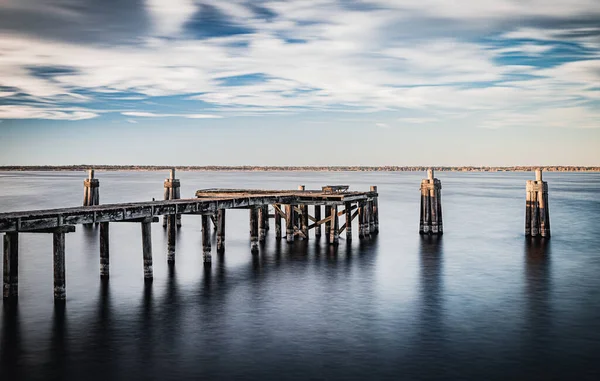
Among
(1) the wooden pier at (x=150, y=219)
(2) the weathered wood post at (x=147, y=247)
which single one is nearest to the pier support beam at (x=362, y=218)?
(1) the wooden pier at (x=150, y=219)

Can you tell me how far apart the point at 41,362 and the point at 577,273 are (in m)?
23.3

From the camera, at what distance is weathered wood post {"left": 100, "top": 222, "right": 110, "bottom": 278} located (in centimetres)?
→ 2492

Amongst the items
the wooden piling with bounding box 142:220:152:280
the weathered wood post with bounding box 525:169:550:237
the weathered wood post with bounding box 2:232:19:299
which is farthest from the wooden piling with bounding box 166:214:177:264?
the weathered wood post with bounding box 525:169:550:237

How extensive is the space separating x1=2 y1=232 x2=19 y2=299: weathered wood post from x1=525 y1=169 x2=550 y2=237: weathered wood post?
2504 centimetres

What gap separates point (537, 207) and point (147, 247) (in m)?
21.6

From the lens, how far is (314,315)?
21.6 metres

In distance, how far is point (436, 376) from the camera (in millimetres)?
15727

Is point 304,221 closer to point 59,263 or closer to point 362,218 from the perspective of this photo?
point 362,218

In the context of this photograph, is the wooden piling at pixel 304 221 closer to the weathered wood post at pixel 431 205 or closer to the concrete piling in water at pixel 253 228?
the concrete piling in water at pixel 253 228

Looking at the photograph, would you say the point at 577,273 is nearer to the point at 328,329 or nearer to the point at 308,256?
the point at 308,256

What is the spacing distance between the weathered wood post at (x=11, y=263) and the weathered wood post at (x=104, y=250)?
3.59 m

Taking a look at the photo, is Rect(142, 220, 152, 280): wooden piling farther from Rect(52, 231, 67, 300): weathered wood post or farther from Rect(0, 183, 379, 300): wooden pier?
Rect(52, 231, 67, 300): weathered wood post

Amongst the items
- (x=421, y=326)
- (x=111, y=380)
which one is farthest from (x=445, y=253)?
(x=111, y=380)

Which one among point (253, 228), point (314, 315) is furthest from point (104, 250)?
point (314, 315)
